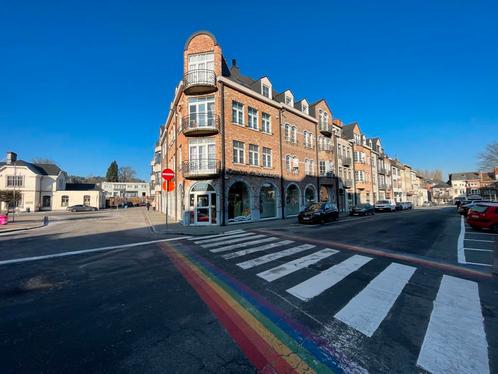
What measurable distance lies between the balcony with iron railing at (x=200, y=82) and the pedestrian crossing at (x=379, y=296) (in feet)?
47.7

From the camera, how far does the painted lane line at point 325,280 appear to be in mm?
4652

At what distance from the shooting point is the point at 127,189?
87188 mm

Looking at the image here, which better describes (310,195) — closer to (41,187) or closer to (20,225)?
(20,225)

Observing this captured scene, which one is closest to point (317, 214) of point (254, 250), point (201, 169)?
point (201, 169)

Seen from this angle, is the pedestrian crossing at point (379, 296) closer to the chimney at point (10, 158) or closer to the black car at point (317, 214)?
the black car at point (317, 214)

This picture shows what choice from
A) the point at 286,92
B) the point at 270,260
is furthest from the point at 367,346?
the point at 286,92

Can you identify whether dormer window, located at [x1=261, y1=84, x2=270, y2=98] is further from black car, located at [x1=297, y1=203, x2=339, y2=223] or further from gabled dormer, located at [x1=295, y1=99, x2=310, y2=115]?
black car, located at [x1=297, y1=203, x2=339, y2=223]

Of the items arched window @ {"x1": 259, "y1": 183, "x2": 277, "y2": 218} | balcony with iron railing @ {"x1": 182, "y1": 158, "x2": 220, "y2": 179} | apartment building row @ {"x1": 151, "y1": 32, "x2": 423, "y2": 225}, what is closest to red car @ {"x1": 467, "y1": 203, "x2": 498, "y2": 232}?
apartment building row @ {"x1": 151, "y1": 32, "x2": 423, "y2": 225}

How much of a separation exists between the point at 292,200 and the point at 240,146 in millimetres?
9145

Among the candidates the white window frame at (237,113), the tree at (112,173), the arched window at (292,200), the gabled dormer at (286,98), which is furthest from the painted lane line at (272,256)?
the tree at (112,173)

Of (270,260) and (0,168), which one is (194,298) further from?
(0,168)

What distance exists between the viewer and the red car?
1312 cm

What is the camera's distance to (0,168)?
45969 mm

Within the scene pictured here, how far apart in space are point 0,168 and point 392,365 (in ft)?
216
